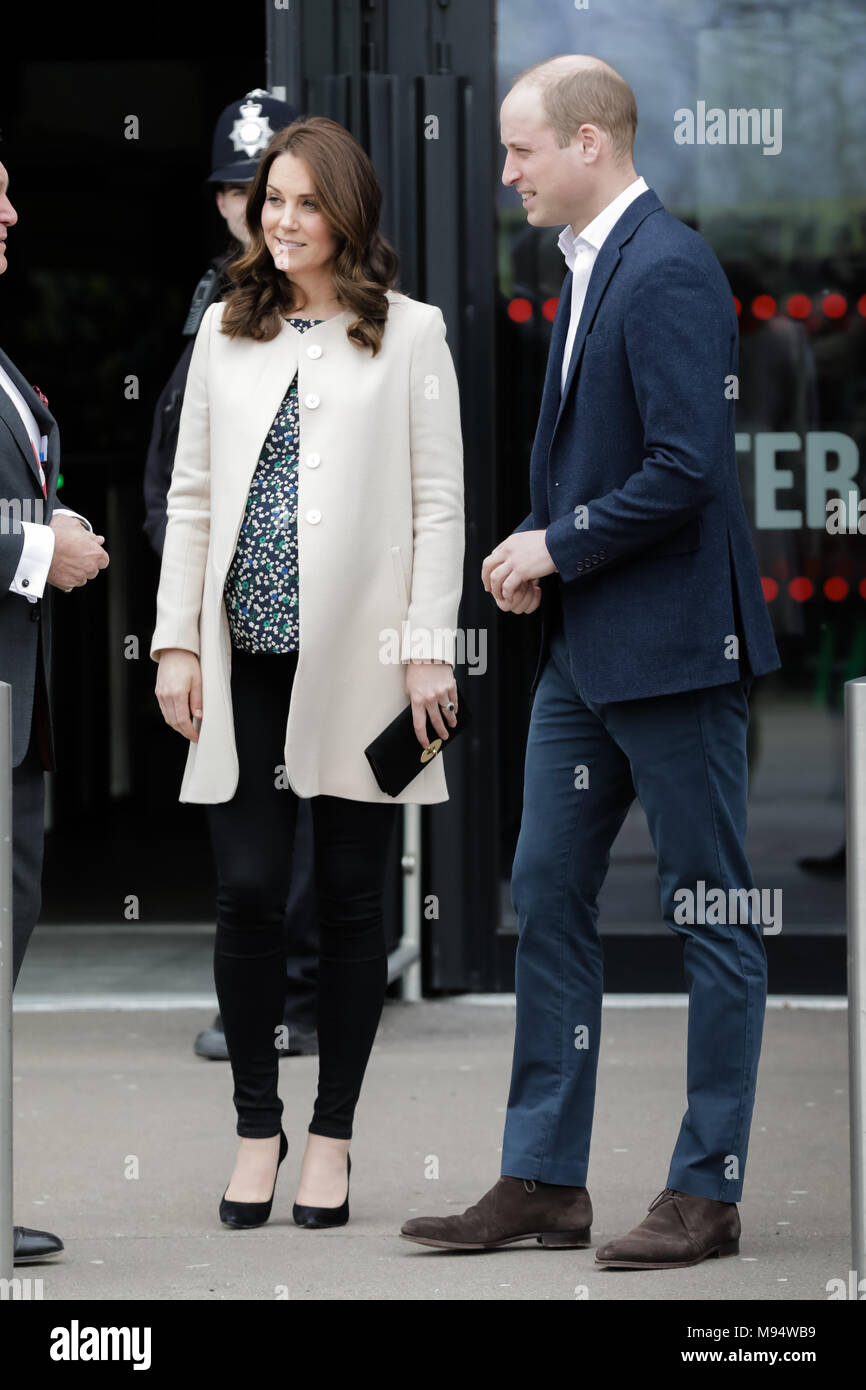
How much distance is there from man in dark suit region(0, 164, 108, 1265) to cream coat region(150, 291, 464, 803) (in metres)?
0.21

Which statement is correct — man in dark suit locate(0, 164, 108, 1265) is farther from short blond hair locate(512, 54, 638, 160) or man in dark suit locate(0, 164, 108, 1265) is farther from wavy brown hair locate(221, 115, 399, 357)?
short blond hair locate(512, 54, 638, 160)

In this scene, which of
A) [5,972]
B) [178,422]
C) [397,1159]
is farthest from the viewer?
[178,422]

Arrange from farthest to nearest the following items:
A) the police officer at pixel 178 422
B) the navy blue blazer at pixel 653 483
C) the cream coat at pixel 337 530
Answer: the police officer at pixel 178 422 < the cream coat at pixel 337 530 < the navy blue blazer at pixel 653 483

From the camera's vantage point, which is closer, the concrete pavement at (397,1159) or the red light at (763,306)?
the concrete pavement at (397,1159)

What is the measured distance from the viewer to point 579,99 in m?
3.35

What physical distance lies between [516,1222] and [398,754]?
31.8 inches

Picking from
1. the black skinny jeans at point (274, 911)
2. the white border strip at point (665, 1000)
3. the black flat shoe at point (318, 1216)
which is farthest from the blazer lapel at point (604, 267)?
the white border strip at point (665, 1000)

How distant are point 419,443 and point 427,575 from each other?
231mm

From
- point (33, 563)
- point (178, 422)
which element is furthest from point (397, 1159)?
point (178, 422)

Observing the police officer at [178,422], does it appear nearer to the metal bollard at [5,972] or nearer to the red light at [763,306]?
the red light at [763,306]

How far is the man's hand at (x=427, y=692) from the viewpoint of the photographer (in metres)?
3.53

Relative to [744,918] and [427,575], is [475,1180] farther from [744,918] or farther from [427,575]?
[427,575]

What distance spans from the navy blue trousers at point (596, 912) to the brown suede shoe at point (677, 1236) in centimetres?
3

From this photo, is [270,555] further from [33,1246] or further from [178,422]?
[178,422]
